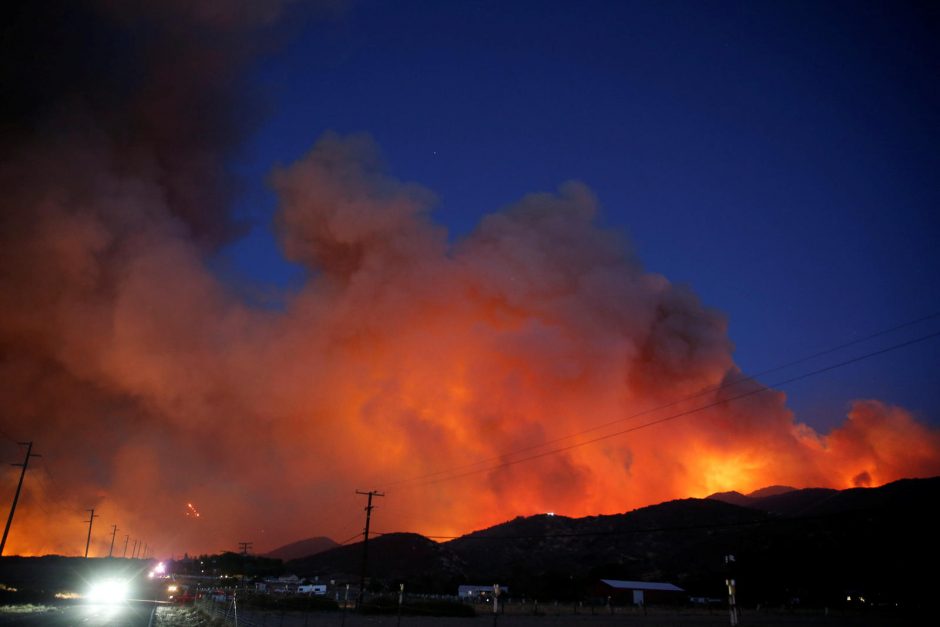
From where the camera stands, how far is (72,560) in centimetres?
12150

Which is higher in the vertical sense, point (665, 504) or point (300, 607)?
point (665, 504)

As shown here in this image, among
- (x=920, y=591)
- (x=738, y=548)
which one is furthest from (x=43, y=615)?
(x=738, y=548)

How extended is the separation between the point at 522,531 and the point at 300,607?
294 feet

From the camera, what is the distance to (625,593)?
6862cm

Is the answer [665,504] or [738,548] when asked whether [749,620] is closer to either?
[738,548]

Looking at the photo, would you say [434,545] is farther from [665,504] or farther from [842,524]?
[842,524]

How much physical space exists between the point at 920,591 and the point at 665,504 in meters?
75.4

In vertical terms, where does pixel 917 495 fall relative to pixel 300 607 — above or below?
above

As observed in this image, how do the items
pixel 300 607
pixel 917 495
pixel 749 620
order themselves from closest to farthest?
1. pixel 749 620
2. pixel 300 607
3. pixel 917 495

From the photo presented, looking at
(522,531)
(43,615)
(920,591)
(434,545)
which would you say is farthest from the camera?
(522,531)

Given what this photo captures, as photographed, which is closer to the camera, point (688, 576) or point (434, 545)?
point (688, 576)

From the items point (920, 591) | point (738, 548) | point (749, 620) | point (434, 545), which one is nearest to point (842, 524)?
point (738, 548)

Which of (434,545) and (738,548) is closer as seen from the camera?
(738,548)

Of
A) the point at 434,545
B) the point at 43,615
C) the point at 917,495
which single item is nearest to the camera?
the point at 43,615
